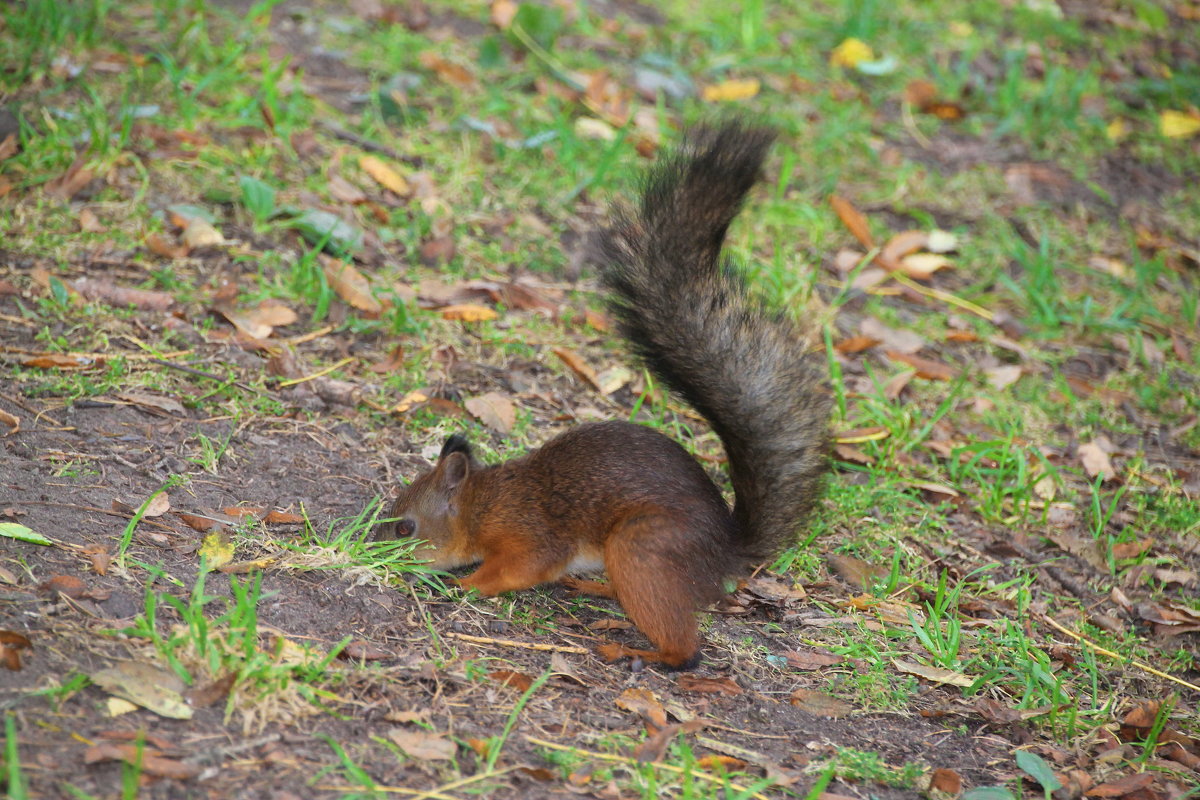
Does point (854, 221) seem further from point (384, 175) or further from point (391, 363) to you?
point (391, 363)

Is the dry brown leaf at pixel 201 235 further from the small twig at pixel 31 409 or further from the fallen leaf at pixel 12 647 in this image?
the fallen leaf at pixel 12 647

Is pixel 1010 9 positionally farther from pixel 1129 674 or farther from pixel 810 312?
pixel 1129 674

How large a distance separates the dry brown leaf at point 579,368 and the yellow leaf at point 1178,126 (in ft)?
14.4

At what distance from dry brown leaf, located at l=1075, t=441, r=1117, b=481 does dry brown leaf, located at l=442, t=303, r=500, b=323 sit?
2371 mm

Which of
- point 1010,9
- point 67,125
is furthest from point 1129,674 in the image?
point 1010,9

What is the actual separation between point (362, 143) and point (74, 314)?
5.75 ft

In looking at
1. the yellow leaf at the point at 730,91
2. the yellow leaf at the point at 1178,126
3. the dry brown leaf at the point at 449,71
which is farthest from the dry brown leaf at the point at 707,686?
the yellow leaf at the point at 1178,126

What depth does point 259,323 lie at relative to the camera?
4.17m

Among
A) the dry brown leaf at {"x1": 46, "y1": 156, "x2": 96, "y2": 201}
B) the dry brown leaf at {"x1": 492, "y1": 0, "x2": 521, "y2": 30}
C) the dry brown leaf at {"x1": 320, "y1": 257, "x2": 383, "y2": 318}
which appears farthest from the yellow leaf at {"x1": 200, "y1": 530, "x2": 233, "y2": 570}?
the dry brown leaf at {"x1": 492, "y1": 0, "x2": 521, "y2": 30}

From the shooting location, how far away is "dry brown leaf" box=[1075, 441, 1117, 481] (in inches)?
175

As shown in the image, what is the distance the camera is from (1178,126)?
6828 mm

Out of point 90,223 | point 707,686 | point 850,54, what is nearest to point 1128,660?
point 707,686

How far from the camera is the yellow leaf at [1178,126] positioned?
22.4 feet

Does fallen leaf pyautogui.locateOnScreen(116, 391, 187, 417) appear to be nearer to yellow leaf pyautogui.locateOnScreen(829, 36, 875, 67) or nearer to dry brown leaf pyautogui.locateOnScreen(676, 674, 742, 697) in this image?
dry brown leaf pyautogui.locateOnScreen(676, 674, 742, 697)
